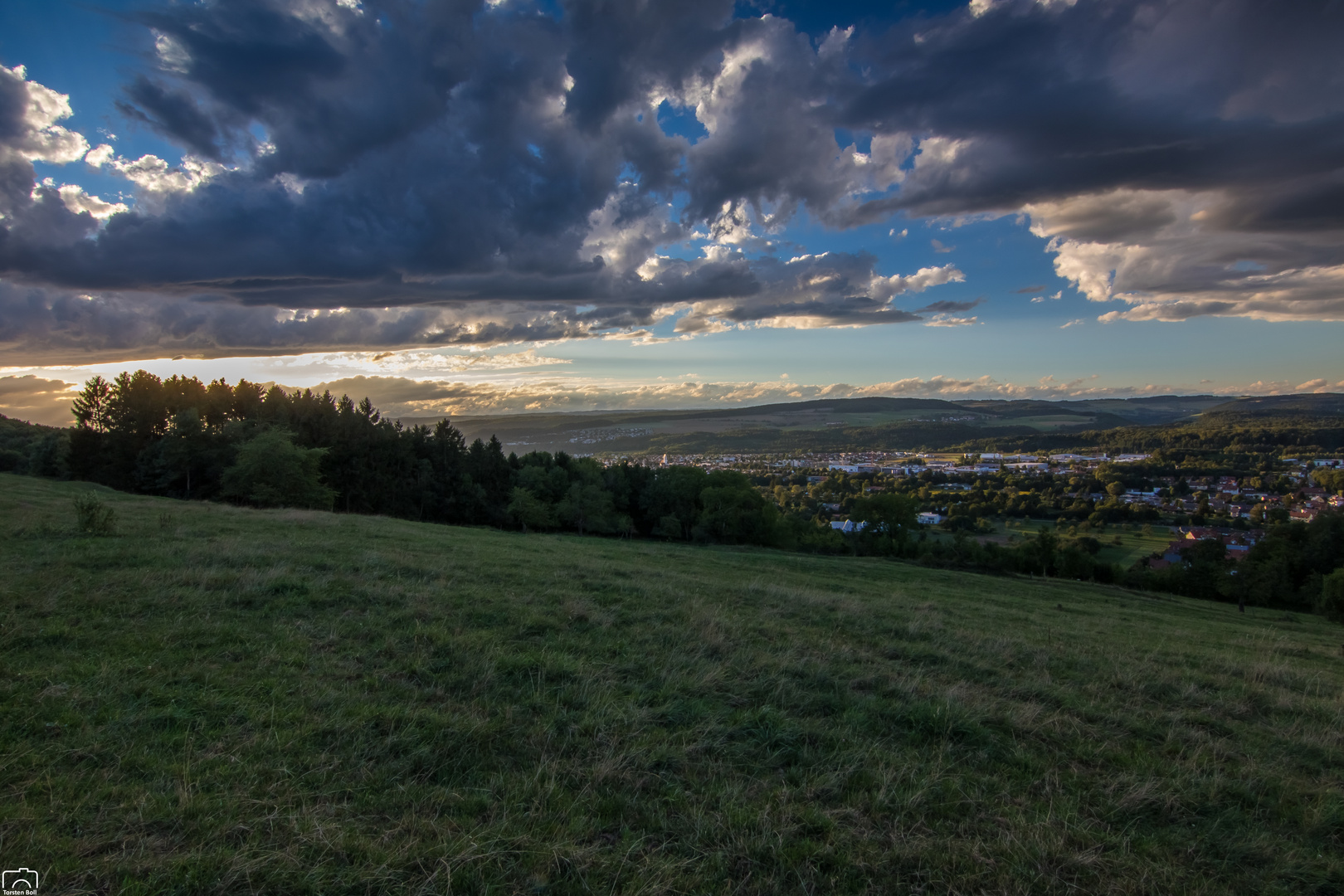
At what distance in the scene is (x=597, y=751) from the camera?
199 inches

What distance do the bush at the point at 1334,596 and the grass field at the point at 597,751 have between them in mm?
41556

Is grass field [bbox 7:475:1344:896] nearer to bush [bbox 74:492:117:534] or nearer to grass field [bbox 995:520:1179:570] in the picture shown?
bush [bbox 74:492:117:534]

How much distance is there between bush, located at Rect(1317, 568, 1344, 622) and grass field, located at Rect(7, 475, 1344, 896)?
136 ft

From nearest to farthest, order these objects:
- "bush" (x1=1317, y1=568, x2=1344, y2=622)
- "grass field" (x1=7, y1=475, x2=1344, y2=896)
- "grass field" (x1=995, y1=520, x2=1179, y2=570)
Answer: "grass field" (x1=7, y1=475, x2=1344, y2=896)
"bush" (x1=1317, y1=568, x2=1344, y2=622)
"grass field" (x1=995, y1=520, x2=1179, y2=570)

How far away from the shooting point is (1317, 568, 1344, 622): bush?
36.2m

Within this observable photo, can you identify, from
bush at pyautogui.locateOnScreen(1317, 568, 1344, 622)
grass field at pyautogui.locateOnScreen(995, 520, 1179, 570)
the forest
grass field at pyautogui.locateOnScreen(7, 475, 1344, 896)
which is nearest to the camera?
grass field at pyautogui.locateOnScreen(7, 475, 1344, 896)

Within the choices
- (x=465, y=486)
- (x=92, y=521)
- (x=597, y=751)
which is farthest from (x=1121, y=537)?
(x=92, y=521)

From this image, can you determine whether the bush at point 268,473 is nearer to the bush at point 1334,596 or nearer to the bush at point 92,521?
the bush at point 92,521

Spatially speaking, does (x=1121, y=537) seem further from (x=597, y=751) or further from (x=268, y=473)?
(x=268, y=473)

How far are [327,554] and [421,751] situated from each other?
959cm

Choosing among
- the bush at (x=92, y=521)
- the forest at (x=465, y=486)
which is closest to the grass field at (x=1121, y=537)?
the forest at (x=465, y=486)

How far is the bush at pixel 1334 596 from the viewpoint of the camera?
→ 36188 mm

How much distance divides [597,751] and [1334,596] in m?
55.2

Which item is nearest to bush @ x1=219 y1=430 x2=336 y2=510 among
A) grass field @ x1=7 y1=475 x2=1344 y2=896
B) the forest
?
the forest
